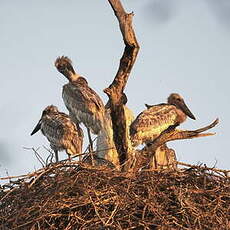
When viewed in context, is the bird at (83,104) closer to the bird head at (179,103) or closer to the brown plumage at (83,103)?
the brown plumage at (83,103)

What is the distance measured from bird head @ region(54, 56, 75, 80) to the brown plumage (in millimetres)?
169

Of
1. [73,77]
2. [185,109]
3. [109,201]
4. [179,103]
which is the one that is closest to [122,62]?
[109,201]

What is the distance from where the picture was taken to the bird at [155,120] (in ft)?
58.6

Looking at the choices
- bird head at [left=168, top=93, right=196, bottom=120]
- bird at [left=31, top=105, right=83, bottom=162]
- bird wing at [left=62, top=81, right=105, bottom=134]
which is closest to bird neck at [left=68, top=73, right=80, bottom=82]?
bird wing at [left=62, top=81, right=105, bottom=134]

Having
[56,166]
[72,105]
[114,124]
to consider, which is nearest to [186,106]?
[72,105]

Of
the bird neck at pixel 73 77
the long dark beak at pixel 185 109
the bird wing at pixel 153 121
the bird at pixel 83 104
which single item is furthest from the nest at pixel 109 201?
the long dark beak at pixel 185 109

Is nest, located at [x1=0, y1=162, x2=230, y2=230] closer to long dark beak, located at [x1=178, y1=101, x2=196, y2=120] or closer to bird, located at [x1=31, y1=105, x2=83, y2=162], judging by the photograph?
bird, located at [x1=31, y1=105, x2=83, y2=162]

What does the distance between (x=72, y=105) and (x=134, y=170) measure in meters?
5.10

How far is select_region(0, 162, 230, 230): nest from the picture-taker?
1121 centimetres

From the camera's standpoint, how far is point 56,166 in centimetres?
1188

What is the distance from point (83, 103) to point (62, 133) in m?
1.46

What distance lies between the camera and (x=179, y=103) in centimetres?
1945

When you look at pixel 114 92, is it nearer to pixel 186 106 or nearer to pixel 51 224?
pixel 51 224

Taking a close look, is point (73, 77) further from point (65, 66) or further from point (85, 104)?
point (85, 104)
